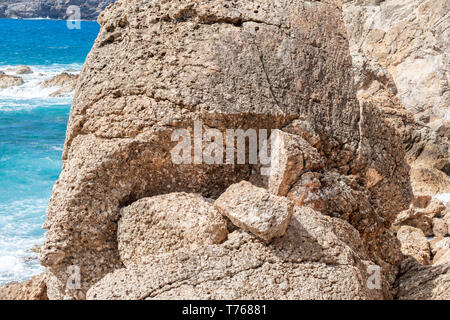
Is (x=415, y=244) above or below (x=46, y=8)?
below

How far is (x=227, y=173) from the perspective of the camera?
9.61 ft

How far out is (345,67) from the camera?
10.7 feet

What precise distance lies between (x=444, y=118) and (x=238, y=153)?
909 centimetres

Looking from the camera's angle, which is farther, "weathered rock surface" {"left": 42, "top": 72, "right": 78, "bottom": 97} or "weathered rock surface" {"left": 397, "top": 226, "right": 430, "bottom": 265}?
"weathered rock surface" {"left": 42, "top": 72, "right": 78, "bottom": 97}

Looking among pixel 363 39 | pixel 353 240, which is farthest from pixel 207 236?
pixel 363 39

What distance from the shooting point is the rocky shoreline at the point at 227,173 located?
7.72 ft

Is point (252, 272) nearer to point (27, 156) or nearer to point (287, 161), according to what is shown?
point (287, 161)

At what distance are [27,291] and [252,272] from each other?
1560mm

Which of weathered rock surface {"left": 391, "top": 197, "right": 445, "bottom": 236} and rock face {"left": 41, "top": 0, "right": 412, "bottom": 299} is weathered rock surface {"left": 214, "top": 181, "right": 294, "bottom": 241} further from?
weathered rock surface {"left": 391, "top": 197, "right": 445, "bottom": 236}

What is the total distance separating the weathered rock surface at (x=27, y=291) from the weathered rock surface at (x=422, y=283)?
217 centimetres

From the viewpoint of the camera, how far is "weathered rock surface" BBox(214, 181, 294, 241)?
2342 mm

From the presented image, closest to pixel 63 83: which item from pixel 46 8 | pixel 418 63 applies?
pixel 418 63

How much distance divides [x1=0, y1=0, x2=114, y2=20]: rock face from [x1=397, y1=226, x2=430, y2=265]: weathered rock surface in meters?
50.1

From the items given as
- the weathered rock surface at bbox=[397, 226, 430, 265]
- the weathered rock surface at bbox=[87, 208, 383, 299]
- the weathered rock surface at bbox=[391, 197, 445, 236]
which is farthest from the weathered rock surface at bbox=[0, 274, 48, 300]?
the weathered rock surface at bbox=[391, 197, 445, 236]
